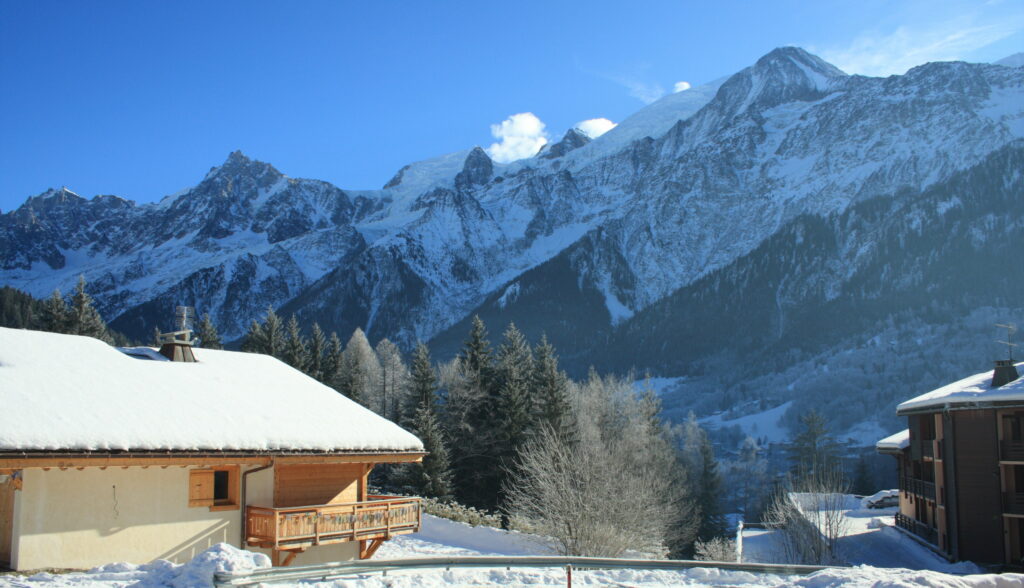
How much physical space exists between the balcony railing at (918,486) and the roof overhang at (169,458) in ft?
78.1

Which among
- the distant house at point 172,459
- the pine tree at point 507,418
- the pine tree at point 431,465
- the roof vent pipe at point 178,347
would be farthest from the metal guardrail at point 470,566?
the pine tree at point 507,418

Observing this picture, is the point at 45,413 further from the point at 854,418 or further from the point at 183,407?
the point at 854,418

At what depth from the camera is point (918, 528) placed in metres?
36.0

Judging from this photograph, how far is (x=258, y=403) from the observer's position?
74.4ft

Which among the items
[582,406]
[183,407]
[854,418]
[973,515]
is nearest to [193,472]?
[183,407]

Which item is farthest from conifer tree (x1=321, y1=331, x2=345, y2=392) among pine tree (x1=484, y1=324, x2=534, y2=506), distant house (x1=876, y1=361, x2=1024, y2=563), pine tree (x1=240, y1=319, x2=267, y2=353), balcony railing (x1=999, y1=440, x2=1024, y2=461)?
balcony railing (x1=999, y1=440, x2=1024, y2=461)

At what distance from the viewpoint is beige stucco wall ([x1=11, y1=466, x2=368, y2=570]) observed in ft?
57.4

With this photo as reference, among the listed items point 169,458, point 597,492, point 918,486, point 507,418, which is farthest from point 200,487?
point 918,486

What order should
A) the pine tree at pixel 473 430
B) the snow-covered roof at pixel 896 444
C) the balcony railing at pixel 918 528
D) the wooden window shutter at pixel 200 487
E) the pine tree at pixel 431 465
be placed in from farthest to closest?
the pine tree at pixel 473 430, the pine tree at pixel 431 465, the snow-covered roof at pixel 896 444, the balcony railing at pixel 918 528, the wooden window shutter at pixel 200 487

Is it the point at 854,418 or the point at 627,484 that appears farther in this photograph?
the point at 854,418

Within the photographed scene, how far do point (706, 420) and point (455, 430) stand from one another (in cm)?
13439

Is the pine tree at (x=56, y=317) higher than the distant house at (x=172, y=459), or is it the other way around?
the pine tree at (x=56, y=317)

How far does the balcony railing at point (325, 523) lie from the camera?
66.9 feet

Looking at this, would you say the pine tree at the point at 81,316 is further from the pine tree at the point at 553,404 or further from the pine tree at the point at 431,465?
the pine tree at the point at 553,404
